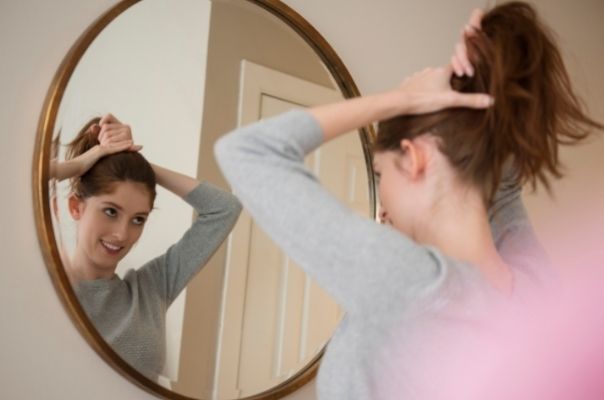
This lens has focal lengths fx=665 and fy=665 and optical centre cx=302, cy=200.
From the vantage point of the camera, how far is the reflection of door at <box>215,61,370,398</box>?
126 centimetres

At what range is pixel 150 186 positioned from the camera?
1.16 meters

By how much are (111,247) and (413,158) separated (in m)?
0.54

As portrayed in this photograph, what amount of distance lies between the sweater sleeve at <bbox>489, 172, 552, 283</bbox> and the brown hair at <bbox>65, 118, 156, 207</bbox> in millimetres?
583

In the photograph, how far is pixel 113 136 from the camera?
3.66ft

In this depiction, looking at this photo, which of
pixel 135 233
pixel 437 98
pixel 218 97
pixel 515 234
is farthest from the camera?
pixel 218 97

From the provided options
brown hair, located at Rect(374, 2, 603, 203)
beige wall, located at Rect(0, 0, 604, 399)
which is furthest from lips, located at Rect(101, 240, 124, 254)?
brown hair, located at Rect(374, 2, 603, 203)

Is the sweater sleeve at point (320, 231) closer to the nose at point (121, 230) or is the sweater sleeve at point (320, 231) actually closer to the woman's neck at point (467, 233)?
the woman's neck at point (467, 233)

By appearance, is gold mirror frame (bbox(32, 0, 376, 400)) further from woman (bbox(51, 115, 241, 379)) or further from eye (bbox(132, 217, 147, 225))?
eye (bbox(132, 217, 147, 225))

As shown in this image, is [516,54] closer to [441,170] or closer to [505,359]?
Result: [441,170]

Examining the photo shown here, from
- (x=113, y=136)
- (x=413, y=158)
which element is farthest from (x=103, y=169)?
(x=413, y=158)

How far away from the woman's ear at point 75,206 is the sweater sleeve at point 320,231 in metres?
0.39

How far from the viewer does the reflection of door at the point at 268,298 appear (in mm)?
1262

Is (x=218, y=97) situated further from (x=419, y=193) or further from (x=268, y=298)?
(x=419, y=193)

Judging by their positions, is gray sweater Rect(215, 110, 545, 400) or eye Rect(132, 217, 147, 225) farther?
eye Rect(132, 217, 147, 225)
